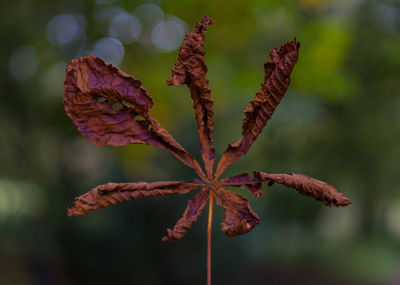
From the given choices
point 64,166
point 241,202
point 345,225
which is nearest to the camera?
Answer: point 241,202

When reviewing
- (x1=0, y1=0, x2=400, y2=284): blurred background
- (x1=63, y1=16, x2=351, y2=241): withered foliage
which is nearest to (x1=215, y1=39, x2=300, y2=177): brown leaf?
(x1=63, y1=16, x2=351, y2=241): withered foliage

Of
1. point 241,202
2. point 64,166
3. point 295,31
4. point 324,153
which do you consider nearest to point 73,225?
point 64,166

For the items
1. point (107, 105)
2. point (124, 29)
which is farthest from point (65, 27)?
point (107, 105)

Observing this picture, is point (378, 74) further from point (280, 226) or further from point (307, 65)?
point (307, 65)

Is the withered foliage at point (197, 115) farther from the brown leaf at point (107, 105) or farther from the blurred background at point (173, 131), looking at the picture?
the blurred background at point (173, 131)

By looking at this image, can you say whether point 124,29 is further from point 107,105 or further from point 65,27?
point 107,105
